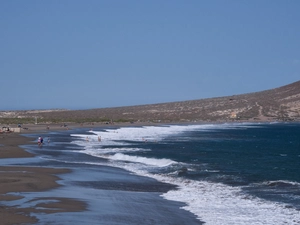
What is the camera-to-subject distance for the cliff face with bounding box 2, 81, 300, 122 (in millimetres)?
129875

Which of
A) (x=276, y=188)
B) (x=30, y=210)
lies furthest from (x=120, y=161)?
(x=30, y=210)

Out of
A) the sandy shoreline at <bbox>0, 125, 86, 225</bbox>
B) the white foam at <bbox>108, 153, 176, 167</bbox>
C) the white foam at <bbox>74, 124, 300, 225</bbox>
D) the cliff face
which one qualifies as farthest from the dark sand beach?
the cliff face

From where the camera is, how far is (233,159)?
3562 cm

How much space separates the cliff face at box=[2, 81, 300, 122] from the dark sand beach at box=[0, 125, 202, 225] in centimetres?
9556

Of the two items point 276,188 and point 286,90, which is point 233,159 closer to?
point 276,188

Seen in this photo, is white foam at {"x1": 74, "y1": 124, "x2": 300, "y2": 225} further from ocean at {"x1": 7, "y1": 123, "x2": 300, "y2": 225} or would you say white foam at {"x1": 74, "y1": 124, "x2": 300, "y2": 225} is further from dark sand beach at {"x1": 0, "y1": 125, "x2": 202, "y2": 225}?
dark sand beach at {"x1": 0, "y1": 125, "x2": 202, "y2": 225}

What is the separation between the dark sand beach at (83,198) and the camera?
15.2m

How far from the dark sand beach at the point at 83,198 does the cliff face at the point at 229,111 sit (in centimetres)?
9556

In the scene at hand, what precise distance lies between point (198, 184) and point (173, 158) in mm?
12372

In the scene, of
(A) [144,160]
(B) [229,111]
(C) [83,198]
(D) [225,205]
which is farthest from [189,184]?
(B) [229,111]

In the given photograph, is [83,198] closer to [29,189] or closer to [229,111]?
[29,189]

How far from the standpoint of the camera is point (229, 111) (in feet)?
450

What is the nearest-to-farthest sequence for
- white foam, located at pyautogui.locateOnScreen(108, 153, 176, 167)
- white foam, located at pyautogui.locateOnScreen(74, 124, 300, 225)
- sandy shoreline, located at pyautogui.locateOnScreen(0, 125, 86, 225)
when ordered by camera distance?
sandy shoreline, located at pyautogui.locateOnScreen(0, 125, 86, 225), white foam, located at pyautogui.locateOnScreen(74, 124, 300, 225), white foam, located at pyautogui.locateOnScreen(108, 153, 176, 167)

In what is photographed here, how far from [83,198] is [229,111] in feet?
397
